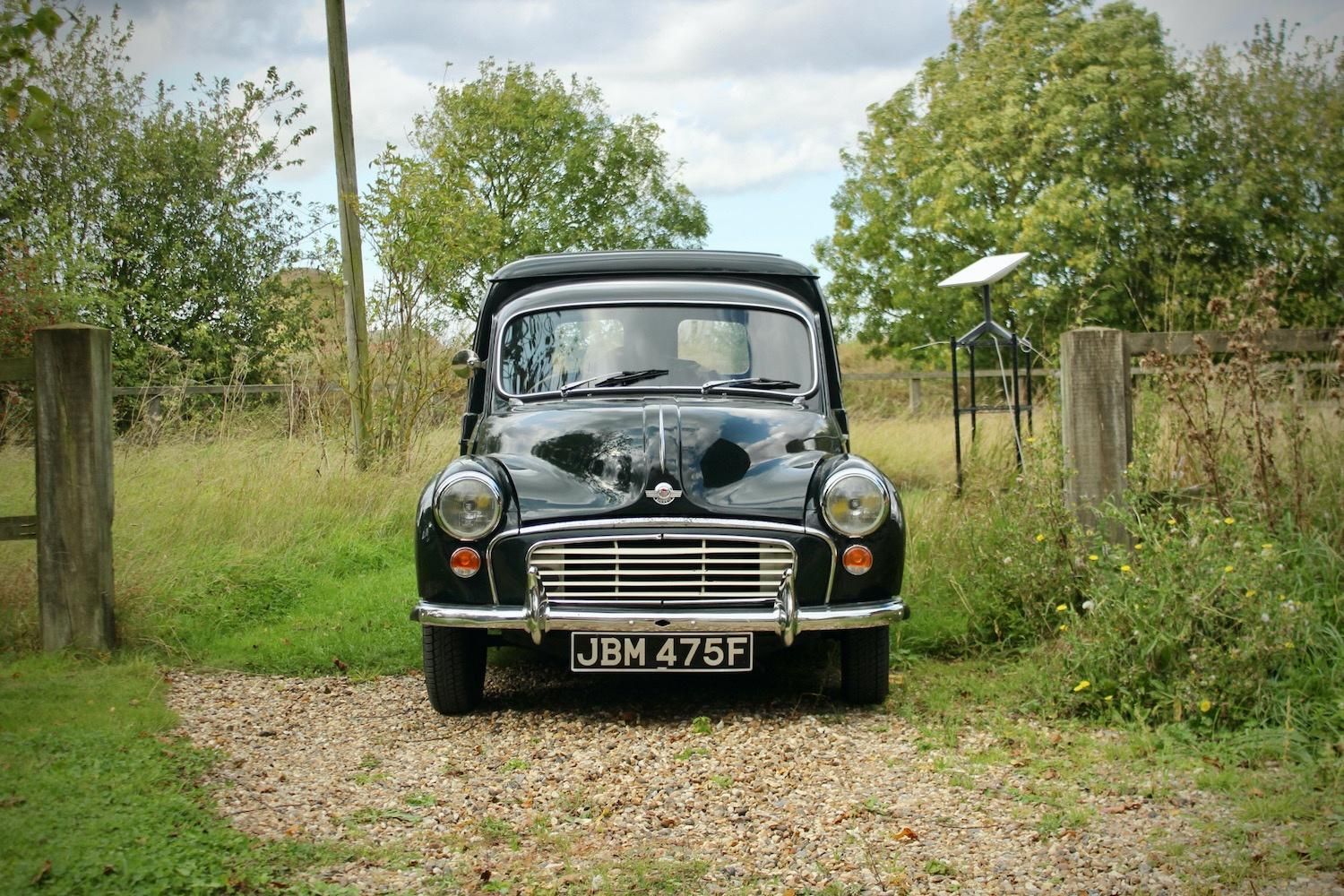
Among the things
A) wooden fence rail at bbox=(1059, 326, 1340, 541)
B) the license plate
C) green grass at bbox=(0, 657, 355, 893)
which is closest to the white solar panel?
wooden fence rail at bbox=(1059, 326, 1340, 541)

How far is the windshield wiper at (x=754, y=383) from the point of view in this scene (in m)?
6.01

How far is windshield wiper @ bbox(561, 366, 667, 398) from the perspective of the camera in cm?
603

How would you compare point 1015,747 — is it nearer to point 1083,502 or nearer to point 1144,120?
point 1083,502

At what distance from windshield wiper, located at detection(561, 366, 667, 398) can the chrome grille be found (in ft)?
4.02

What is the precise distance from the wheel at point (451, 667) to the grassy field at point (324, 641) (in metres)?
1.01

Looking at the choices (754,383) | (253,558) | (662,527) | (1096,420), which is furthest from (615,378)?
(253,558)

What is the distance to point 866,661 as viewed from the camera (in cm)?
531

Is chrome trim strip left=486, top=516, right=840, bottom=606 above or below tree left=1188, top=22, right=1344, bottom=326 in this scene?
below

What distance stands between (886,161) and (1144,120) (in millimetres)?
6572

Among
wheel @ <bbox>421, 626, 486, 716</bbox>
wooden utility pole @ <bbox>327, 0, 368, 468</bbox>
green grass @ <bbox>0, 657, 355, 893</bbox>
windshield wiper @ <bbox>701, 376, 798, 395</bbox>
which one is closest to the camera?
green grass @ <bbox>0, 657, 355, 893</bbox>

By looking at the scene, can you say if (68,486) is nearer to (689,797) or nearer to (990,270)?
(689,797)

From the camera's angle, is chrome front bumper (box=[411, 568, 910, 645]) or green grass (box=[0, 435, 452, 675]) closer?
chrome front bumper (box=[411, 568, 910, 645])

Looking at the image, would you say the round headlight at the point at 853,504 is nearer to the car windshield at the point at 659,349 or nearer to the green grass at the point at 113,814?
the car windshield at the point at 659,349

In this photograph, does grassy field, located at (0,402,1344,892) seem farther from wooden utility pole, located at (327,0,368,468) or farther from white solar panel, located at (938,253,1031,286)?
wooden utility pole, located at (327,0,368,468)
